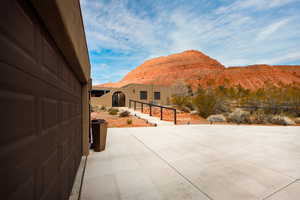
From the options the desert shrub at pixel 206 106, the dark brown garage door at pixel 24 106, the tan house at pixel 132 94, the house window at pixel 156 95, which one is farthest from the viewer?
the house window at pixel 156 95

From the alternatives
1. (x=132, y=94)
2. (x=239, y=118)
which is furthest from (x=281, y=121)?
(x=132, y=94)

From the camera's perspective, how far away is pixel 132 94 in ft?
86.7

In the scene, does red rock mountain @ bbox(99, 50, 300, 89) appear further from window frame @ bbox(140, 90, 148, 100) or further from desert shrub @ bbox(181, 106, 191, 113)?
desert shrub @ bbox(181, 106, 191, 113)

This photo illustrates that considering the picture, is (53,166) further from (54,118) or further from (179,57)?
(179,57)

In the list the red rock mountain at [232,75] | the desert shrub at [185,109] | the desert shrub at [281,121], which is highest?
the red rock mountain at [232,75]

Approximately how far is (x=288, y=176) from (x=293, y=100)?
68.8 feet

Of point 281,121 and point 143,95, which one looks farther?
point 143,95

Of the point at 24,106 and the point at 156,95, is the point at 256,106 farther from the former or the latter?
the point at 24,106

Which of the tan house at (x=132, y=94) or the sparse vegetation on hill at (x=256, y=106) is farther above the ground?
the tan house at (x=132, y=94)

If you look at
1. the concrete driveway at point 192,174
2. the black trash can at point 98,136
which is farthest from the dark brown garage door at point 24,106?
the black trash can at point 98,136

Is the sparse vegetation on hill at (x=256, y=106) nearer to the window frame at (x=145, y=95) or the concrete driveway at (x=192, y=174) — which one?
the window frame at (x=145, y=95)

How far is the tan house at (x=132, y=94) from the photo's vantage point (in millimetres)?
24812

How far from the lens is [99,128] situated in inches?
150

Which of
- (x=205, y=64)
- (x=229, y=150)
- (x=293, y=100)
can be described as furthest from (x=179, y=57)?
(x=229, y=150)
